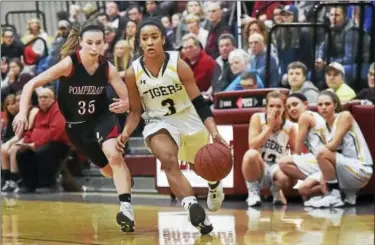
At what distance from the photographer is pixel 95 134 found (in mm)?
7660

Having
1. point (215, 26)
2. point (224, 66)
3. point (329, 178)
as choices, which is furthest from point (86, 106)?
point (215, 26)

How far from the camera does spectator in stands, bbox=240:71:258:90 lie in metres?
9.96

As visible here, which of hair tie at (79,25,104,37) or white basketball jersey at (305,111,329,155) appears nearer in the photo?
hair tie at (79,25,104,37)

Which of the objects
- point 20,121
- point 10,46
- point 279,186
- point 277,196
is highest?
point 10,46

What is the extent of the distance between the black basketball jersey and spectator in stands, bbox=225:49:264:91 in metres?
2.50

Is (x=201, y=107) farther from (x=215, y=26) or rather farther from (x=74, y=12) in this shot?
(x=215, y=26)

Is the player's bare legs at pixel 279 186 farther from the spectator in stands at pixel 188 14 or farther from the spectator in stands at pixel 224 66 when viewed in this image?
the spectator in stands at pixel 188 14

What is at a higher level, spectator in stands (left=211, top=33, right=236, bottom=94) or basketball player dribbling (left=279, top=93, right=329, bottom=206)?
spectator in stands (left=211, top=33, right=236, bottom=94)

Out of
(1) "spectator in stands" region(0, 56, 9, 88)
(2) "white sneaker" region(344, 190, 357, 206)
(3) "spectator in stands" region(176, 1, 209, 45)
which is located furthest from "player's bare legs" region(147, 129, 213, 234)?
(3) "spectator in stands" region(176, 1, 209, 45)

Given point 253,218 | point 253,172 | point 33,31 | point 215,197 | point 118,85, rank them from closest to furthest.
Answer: point 118,85 < point 215,197 < point 253,218 < point 253,172 < point 33,31

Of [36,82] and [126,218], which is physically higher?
[36,82]

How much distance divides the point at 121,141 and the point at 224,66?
2.50m

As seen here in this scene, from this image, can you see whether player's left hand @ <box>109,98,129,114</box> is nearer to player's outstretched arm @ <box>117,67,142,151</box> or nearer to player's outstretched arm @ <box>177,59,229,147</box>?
player's outstretched arm @ <box>117,67,142,151</box>

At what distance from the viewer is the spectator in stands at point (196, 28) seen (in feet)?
34.2
